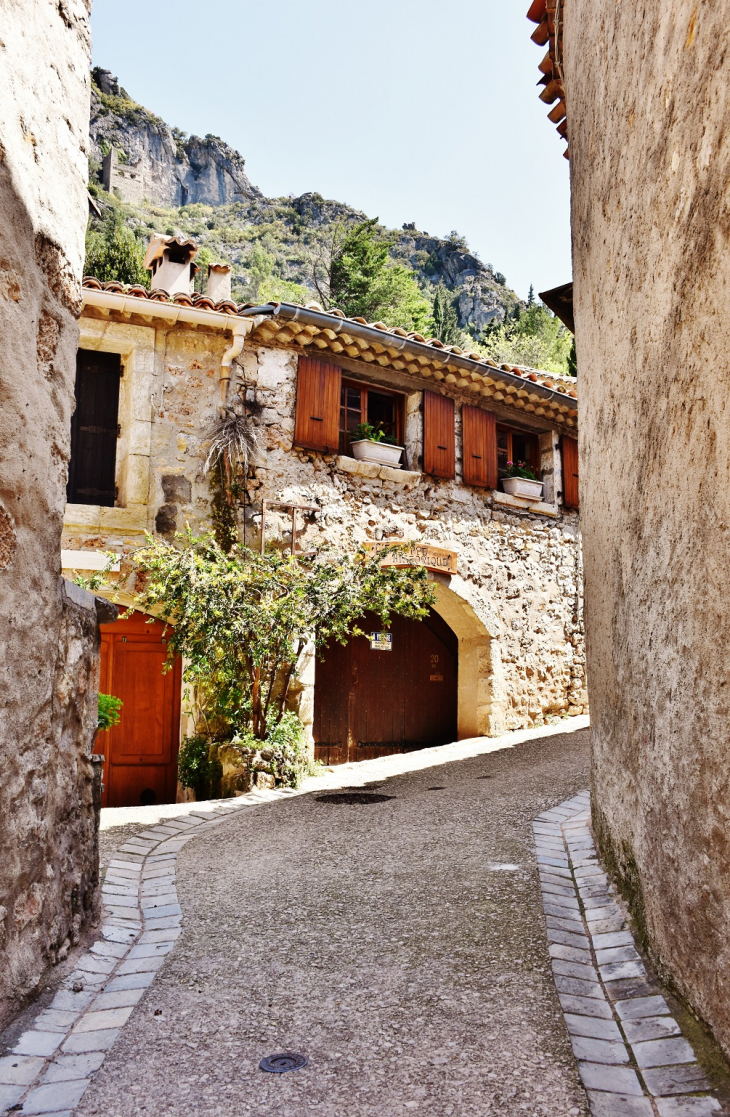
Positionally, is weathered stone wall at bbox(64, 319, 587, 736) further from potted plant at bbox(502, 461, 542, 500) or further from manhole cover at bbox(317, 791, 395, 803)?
manhole cover at bbox(317, 791, 395, 803)

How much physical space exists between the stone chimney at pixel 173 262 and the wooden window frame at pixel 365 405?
7.83 ft

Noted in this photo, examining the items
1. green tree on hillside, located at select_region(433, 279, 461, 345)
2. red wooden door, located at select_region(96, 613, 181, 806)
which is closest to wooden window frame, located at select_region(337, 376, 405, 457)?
red wooden door, located at select_region(96, 613, 181, 806)

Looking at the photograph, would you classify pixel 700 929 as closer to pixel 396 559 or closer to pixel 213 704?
pixel 213 704

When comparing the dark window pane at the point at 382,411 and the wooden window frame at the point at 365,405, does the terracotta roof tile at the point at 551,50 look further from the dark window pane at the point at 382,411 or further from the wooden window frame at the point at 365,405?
the dark window pane at the point at 382,411

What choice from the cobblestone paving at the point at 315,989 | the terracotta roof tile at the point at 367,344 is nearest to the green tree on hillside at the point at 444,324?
the terracotta roof tile at the point at 367,344

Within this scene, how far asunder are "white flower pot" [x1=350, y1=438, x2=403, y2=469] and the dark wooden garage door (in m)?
2.04

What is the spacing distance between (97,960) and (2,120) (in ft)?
9.60

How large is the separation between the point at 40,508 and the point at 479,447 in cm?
888

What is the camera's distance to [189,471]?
8836mm

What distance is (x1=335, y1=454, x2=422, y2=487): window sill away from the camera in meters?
A: 9.74

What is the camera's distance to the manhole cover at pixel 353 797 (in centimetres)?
689

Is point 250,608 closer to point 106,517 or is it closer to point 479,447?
point 106,517

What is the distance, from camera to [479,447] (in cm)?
Result: 1118

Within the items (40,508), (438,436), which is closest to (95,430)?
(438,436)
